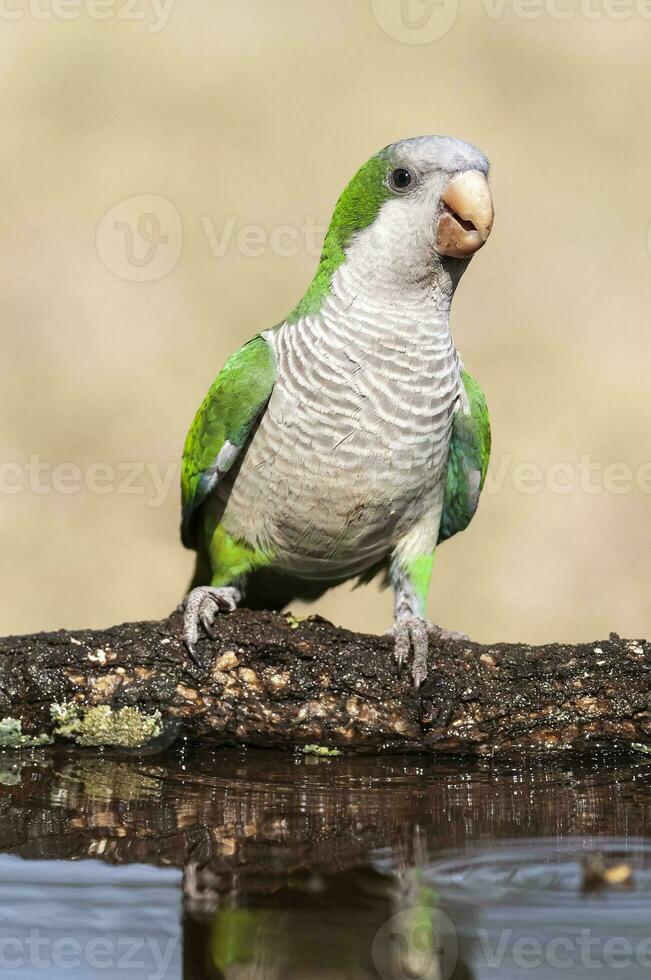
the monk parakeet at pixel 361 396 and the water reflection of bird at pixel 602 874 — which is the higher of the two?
the monk parakeet at pixel 361 396

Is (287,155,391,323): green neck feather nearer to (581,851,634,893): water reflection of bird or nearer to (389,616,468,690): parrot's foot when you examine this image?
(389,616,468,690): parrot's foot

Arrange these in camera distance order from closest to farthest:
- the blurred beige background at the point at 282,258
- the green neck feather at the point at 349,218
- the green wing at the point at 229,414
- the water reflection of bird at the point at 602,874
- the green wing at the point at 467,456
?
the water reflection of bird at the point at 602,874 → the green neck feather at the point at 349,218 → the green wing at the point at 229,414 → the green wing at the point at 467,456 → the blurred beige background at the point at 282,258

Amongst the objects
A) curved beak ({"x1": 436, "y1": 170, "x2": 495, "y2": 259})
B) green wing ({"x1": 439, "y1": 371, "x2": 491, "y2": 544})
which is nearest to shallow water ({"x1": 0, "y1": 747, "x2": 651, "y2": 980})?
green wing ({"x1": 439, "y1": 371, "x2": 491, "y2": 544})

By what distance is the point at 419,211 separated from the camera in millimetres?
4504

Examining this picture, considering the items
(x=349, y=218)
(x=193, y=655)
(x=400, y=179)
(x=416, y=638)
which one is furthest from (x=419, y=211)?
(x=193, y=655)

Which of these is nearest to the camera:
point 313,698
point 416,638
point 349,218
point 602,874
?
point 602,874

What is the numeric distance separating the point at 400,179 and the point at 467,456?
1.23 meters

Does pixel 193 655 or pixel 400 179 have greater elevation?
pixel 400 179

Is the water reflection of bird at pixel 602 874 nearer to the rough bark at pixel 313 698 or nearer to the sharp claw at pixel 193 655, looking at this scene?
the rough bark at pixel 313 698

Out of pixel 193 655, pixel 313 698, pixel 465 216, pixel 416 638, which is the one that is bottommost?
pixel 313 698

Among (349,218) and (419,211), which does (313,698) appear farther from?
(349,218)

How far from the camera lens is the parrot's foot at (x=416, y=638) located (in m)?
3.92

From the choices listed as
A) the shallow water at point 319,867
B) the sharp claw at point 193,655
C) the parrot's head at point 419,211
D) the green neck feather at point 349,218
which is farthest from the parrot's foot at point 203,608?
the parrot's head at point 419,211

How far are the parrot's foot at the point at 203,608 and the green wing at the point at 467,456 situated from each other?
101 cm
